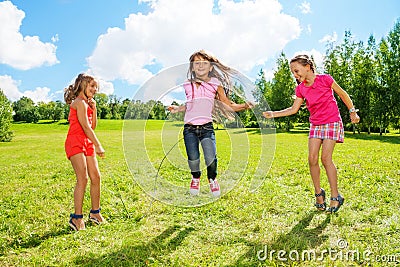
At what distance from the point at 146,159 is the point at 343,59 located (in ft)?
102

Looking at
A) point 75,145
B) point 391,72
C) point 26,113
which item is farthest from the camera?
point 26,113

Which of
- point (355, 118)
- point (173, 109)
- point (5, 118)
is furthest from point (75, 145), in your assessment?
point (5, 118)

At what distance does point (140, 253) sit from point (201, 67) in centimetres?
219

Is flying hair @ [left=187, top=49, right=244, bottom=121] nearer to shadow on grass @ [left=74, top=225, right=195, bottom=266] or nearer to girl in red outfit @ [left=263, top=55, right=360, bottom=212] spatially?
girl in red outfit @ [left=263, top=55, right=360, bottom=212]

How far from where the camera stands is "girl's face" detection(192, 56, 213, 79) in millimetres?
4162

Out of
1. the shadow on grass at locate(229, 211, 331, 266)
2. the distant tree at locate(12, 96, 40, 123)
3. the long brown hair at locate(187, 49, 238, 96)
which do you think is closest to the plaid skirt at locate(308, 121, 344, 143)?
the shadow on grass at locate(229, 211, 331, 266)

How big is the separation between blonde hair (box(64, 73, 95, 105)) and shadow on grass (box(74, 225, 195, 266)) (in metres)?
1.82

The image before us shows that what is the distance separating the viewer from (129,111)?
4.09m

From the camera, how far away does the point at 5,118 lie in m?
27.4

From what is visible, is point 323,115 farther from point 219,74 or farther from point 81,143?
point 81,143

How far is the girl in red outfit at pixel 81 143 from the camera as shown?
3.99 meters

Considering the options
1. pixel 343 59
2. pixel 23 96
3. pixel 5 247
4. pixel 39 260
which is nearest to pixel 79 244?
pixel 39 260

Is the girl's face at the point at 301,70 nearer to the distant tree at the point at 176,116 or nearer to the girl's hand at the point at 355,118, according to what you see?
the girl's hand at the point at 355,118

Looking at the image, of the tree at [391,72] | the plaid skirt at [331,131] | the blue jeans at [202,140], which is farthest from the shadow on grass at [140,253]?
the tree at [391,72]
